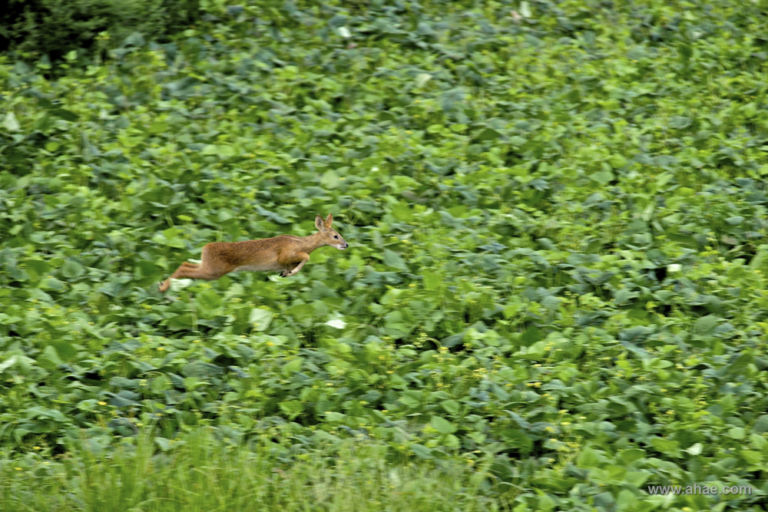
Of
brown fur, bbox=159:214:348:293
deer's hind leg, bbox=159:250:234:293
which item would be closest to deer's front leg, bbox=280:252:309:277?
brown fur, bbox=159:214:348:293

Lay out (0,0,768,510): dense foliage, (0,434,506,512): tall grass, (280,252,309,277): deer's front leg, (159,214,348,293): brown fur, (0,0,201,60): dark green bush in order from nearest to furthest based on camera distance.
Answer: (0,434,506,512): tall grass, (0,0,768,510): dense foliage, (159,214,348,293): brown fur, (280,252,309,277): deer's front leg, (0,0,201,60): dark green bush

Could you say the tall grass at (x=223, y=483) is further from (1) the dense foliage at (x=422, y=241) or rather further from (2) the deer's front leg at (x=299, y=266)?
(2) the deer's front leg at (x=299, y=266)

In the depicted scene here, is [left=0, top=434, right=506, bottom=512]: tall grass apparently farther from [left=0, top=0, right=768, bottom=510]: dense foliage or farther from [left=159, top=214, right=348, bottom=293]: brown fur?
[left=159, top=214, right=348, bottom=293]: brown fur

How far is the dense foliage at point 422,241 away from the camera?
231 inches

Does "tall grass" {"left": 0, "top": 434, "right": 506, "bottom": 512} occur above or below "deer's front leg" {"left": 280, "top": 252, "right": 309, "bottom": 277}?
above

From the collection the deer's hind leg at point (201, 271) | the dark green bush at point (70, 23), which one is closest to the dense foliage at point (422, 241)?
the deer's hind leg at point (201, 271)

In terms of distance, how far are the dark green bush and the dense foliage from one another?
25 centimetres

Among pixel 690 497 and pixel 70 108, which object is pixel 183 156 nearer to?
pixel 70 108

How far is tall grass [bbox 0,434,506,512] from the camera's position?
510 cm

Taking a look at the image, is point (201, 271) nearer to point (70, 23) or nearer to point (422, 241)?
point (422, 241)

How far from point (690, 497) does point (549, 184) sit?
367cm

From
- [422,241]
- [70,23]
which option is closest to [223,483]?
[422,241]

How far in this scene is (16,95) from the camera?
9.37 meters

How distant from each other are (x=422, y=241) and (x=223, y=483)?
3.02 m
